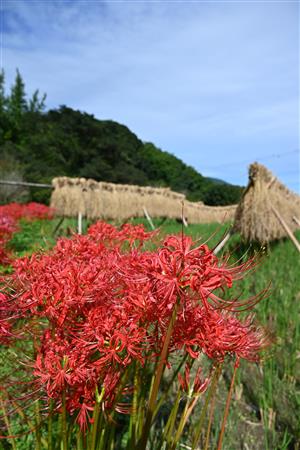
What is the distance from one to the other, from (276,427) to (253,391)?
1.06 ft

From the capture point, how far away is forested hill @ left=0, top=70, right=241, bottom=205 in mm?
37062

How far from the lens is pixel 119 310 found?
3.87 ft

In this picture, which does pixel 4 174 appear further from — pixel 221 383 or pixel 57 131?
pixel 221 383

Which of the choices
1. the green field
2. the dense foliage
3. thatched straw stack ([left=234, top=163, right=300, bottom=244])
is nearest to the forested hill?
thatched straw stack ([left=234, top=163, right=300, bottom=244])

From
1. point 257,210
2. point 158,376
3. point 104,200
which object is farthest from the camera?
point 104,200

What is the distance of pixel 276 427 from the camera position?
2639 millimetres

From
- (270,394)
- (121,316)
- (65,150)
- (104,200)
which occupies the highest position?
(65,150)

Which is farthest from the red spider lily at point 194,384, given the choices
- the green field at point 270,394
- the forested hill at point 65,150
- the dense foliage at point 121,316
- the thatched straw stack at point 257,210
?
the forested hill at point 65,150

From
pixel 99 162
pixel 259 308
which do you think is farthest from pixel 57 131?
pixel 259 308

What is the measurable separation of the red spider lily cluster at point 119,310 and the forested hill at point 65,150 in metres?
30.3

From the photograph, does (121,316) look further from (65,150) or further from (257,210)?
(65,150)

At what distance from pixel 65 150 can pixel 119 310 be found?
42.6 m

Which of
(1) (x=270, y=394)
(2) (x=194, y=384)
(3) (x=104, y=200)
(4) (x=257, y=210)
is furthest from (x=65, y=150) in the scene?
(2) (x=194, y=384)

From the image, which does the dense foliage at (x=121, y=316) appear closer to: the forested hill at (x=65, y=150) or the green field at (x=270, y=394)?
the green field at (x=270, y=394)
